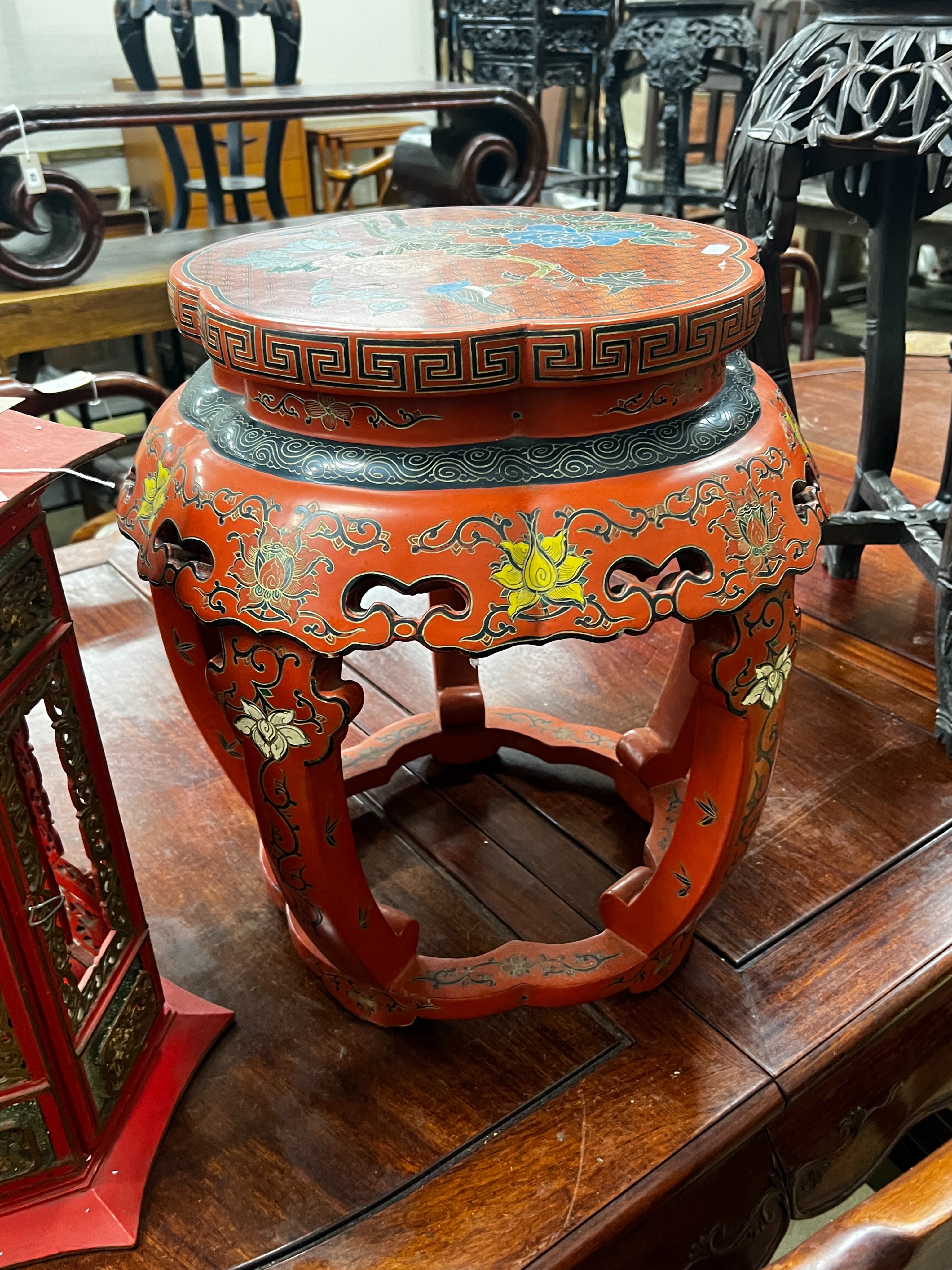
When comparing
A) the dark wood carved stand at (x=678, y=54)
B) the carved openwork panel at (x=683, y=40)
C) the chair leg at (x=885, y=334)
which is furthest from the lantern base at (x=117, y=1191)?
the carved openwork panel at (x=683, y=40)

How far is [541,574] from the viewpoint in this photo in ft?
1.76

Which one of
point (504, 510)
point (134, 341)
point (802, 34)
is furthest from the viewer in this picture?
point (134, 341)

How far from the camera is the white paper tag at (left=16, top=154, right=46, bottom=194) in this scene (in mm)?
1658

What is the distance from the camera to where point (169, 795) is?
971 mm

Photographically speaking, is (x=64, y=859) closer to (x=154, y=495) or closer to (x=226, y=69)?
(x=154, y=495)

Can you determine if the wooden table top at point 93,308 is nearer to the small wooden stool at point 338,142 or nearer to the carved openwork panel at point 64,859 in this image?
the carved openwork panel at point 64,859

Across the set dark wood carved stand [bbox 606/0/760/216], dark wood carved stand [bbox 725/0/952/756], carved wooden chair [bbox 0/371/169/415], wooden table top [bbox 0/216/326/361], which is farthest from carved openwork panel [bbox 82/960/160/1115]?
dark wood carved stand [bbox 606/0/760/216]

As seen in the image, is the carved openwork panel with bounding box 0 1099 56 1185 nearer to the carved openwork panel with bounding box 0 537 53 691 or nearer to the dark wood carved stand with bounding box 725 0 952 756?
the carved openwork panel with bounding box 0 537 53 691

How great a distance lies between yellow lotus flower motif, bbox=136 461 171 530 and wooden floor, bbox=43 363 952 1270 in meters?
0.36

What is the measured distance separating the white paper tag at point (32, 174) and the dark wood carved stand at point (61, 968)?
1318 millimetres

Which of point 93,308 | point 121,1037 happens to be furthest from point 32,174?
point 121,1037

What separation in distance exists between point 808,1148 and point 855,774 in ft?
1.20

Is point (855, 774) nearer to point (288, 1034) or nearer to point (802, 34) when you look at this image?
point (288, 1034)

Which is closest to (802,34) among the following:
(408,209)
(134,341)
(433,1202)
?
(408,209)
